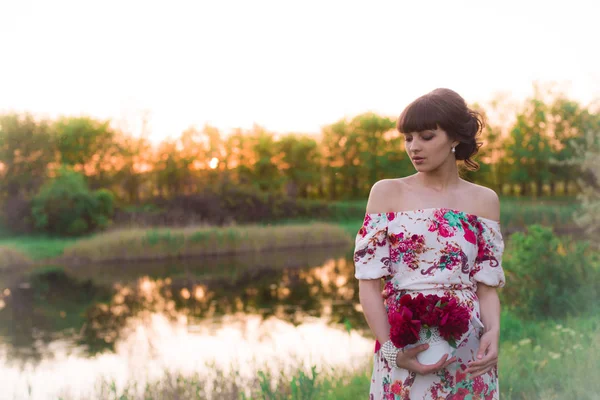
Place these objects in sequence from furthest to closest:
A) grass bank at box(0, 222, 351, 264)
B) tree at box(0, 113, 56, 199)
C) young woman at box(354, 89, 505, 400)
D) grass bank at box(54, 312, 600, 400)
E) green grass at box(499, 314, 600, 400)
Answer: tree at box(0, 113, 56, 199) → grass bank at box(0, 222, 351, 264) → grass bank at box(54, 312, 600, 400) → green grass at box(499, 314, 600, 400) → young woman at box(354, 89, 505, 400)

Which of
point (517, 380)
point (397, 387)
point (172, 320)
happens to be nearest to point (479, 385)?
point (397, 387)

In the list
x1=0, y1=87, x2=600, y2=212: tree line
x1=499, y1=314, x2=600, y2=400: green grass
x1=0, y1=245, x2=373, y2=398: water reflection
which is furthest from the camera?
x1=0, y1=87, x2=600, y2=212: tree line

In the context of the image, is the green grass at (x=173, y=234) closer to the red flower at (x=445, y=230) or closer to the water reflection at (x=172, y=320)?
the water reflection at (x=172, y=320)

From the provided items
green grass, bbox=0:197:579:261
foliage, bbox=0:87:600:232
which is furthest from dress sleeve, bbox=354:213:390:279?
foliage, bbox=0:87:600:232

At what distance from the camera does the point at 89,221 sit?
23.7m

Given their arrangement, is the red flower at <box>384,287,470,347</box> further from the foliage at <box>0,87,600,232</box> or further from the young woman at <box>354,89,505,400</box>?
the foliage at <box>0,87,600,232</box>

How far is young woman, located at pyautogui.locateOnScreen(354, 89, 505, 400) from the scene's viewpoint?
1.88 metres

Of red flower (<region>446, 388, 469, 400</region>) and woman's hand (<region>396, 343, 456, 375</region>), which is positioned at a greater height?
woman's hand (<region>396, 343, 456, 375</region>)

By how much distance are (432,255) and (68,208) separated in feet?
77.4

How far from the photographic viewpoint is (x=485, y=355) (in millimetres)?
1941

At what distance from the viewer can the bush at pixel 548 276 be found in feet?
24.5

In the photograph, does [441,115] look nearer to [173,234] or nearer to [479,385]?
[479,385]

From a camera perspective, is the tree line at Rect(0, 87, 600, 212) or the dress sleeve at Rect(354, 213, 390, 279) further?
the tree line at Rect(0, 87, 600, 212)

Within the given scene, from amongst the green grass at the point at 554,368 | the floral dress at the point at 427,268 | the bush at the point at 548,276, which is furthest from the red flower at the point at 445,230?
the bush at the point at 548,276
